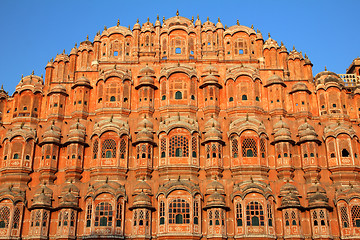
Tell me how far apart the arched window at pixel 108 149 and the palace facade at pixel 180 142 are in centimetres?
8

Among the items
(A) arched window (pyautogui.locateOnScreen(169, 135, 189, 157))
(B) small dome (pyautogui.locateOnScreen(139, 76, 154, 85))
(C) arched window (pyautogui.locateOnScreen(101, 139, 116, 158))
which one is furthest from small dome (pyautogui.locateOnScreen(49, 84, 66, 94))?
(A) arched window (pyautogui.locateOnScreen(169, 135, 189, 157))

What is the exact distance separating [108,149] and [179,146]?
5.88 meters

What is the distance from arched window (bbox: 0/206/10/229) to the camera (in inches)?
1358

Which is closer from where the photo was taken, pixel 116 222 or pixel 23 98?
pixel 116 222

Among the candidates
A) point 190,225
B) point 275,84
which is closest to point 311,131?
point 275,84

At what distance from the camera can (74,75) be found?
41531 millimetres

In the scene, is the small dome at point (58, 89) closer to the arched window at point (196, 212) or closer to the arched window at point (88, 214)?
the arched window at point (88, 214)

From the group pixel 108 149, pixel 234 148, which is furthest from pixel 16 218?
pixel 234 148

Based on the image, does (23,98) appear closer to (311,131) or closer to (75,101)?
(75,101)

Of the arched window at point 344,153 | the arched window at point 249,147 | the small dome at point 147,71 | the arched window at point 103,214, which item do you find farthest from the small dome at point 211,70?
the arched window at point 103,214

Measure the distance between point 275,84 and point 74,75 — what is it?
18.4 m

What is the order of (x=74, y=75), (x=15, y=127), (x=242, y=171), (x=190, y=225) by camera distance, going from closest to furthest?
(x=190, y=225) → (x=242, y=171) → (x=15, y=127) → (x=74, y=75)

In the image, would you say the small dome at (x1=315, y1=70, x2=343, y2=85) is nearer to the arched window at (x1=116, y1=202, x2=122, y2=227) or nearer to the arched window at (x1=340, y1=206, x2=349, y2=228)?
the arched window at (x1=340, y1=206, x2=349, y2=228)

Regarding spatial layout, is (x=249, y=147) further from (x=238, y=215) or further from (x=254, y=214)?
(x=238, y=215)
